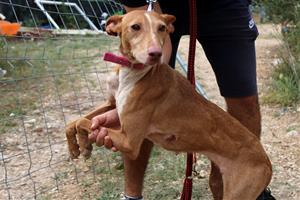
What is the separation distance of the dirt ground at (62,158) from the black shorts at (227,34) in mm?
1050

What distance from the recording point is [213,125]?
267cm

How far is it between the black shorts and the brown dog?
0.38m

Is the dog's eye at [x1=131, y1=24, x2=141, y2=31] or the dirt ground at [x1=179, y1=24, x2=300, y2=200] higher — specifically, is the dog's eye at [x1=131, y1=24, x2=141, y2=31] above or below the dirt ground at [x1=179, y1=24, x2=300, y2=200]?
above

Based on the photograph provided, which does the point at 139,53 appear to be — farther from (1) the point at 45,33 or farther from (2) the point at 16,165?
(1) the point at 45,33

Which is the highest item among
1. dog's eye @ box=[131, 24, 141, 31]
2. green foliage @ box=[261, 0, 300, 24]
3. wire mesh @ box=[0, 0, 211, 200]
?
dog's eye @ box=[131, 24, 141, 31]

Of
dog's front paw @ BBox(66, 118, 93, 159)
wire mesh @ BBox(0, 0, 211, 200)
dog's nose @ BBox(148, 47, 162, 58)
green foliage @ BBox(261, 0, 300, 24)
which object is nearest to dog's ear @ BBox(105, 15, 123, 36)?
dog's nose @ BBox(148, 47, 162, 58)

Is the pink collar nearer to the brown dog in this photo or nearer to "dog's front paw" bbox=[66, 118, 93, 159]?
the brown dog

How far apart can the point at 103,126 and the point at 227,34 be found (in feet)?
2.83

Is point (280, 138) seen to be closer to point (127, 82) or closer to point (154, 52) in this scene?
point (127, 82)

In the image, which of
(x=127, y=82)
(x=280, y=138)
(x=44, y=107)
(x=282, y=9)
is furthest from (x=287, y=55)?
(x=127, y=82)

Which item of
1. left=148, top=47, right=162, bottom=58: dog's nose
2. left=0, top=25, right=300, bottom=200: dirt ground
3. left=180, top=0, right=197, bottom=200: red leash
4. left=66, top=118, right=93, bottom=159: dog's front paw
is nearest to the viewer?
left=148, top=47, right=162, bottom=58: dog's nose

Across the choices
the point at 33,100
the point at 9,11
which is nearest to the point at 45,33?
the point at 9,11

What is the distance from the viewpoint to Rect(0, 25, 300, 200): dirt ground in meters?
3.83

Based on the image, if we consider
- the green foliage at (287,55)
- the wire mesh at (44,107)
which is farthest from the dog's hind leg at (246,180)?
the green foliage at (287,55)
